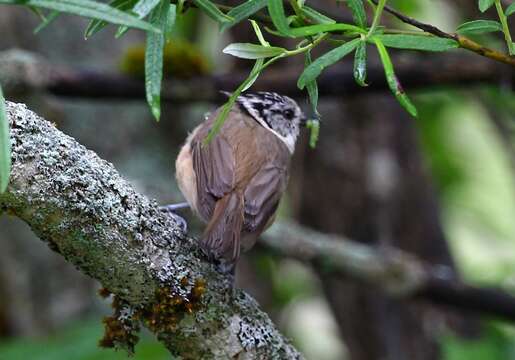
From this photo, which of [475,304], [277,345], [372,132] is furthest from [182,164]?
[372,132]

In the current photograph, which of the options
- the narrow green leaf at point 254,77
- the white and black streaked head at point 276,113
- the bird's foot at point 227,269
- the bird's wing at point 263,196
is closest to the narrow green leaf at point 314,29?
the narrow green leaf at point 254,77

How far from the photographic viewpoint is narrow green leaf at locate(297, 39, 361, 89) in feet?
6.08

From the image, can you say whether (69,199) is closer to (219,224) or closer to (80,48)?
(219,224)

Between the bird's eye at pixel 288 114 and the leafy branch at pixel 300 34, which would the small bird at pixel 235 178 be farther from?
the leafy branch at pixel 300 34

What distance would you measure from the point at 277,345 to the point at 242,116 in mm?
2117

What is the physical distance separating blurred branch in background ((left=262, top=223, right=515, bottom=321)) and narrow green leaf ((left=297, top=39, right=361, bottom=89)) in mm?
3294

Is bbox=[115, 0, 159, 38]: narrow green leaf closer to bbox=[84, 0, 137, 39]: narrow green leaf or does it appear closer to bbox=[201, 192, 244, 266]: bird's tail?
bbox=[84, 0, 137, 39]: narrow green leaf

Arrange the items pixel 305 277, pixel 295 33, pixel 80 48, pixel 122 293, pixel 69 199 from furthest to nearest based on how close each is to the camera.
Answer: pixel 305 277, pixel 80 48, pixel 122 293, pixel 69 199, pixel 295 33

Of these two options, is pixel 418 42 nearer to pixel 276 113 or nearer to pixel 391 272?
pixel 276 113

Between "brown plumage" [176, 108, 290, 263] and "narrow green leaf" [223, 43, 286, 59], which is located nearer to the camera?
"narrow green leaf" [223, 43, 286, 59]

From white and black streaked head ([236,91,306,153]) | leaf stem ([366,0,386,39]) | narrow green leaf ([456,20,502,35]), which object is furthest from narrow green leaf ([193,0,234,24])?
white and black streaked head ([236,91,306,153])

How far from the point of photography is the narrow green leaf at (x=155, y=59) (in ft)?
5.98

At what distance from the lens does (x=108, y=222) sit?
1.97 m

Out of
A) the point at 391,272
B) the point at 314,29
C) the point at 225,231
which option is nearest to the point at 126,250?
the point at 314,29
